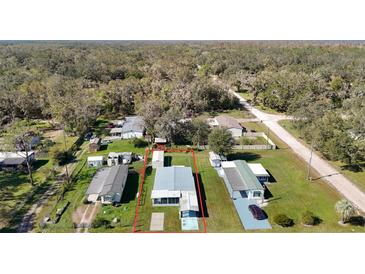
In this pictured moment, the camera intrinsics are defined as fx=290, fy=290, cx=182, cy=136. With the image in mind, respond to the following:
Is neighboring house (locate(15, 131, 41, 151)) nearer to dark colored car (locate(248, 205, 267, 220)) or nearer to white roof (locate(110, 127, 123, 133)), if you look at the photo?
white roof (locate(110, 127, 123, 133))

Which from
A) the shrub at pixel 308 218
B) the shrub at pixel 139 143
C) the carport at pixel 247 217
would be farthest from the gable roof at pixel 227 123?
the shrub at pixel 308 218

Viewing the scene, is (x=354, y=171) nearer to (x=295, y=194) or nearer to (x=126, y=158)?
(x=295, y=194)

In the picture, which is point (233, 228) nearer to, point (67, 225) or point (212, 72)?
point (67, 225)

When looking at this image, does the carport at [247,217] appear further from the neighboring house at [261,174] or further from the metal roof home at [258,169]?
the metal roof home at [258,169]

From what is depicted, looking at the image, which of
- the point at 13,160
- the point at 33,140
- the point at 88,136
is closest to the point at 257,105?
the point at 88,136

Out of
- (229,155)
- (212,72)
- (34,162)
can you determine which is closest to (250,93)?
(212,72)

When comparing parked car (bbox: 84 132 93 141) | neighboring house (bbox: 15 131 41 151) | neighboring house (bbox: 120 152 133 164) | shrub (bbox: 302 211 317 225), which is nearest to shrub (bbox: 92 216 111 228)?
neighboring house (bbox: 120 152 133 164)
